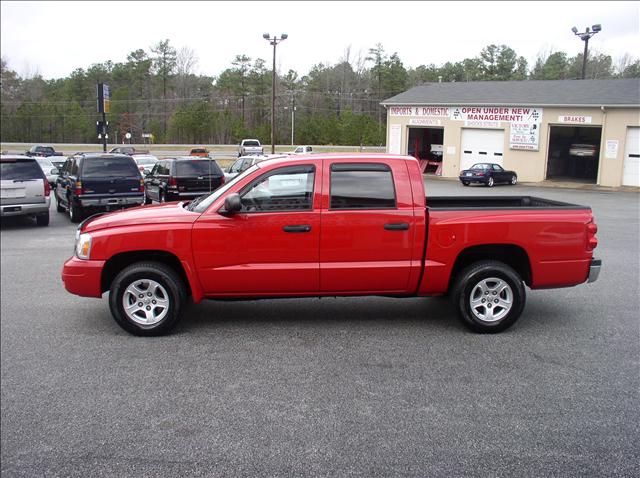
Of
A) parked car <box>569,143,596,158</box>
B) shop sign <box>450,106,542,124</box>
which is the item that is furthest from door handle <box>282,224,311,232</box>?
parked car <box>569,143,596,158</box>

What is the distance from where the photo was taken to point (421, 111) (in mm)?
35656

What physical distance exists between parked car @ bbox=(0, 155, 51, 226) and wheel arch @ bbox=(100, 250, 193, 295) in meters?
9.52

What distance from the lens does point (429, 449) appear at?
3.92 metres

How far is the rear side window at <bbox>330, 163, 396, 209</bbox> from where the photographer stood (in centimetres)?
629

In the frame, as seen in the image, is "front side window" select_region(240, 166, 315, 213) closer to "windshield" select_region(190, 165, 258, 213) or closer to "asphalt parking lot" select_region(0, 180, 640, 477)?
"windshield" select_region(190, 165, 258, 213)

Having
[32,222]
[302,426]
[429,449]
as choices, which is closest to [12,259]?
[32,222]

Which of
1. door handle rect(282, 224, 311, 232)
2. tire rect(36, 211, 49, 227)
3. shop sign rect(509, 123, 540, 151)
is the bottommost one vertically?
tire rect(36, 211, 49, 227)

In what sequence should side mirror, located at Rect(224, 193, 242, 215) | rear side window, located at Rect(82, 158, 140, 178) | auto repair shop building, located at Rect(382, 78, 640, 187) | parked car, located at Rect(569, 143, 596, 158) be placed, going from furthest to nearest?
parked car, located at Rect(569, 143, 596, 158) < auto repair shop building, located at Rect(382, 78, 640, 187) < rear side window, located at Rect(82, 158, 140, 178) < side mirror, located at Rect(224, 193, 242, 215)

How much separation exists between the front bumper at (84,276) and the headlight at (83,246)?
0.18 ft

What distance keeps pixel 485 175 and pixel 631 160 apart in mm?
7482

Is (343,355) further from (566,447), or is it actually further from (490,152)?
(490,152)

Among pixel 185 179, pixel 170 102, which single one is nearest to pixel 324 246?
pixel 185 179

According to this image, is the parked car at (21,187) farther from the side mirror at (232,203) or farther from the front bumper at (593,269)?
the front bumper at (593,269)

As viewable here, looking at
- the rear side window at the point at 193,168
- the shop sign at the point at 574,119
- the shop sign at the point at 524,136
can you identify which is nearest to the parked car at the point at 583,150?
the shop sign at the point at 574,119
